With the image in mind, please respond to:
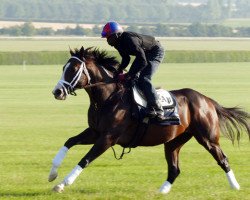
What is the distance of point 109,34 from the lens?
11891 mm

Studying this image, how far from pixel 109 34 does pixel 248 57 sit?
69111 mm

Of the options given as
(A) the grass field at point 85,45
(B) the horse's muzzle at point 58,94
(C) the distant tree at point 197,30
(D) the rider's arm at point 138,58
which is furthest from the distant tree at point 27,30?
(B) the horse's muzzle at point 58,94

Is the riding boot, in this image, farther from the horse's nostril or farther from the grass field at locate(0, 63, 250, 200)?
the horse's nostril

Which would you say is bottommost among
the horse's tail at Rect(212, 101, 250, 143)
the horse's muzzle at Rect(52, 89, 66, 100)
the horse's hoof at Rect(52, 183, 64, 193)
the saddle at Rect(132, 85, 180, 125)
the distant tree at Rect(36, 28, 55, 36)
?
the distant tree at Rect(36, 28, 55, 36)

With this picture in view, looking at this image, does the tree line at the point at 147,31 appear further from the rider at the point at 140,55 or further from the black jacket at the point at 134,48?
the black jacket at the point at 134,48

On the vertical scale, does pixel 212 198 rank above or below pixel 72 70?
below

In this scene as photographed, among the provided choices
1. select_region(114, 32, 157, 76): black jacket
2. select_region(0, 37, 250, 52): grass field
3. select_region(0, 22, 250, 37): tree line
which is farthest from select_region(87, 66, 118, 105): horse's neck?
select_region(0, 22, 250, 37): tree line

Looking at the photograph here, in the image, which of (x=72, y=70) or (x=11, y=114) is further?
(x=11, y=114)

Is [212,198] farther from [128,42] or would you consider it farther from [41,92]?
[41,92]

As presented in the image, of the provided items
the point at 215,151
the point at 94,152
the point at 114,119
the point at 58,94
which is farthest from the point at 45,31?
the point at 94,152

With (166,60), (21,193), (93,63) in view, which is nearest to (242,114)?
(93,63)

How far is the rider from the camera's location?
11.9m

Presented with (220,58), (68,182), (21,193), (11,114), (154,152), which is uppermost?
(68,182)

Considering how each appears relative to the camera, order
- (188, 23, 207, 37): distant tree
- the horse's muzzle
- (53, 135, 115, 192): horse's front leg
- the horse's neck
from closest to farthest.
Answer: (53, 135, 115, 192): horse's front leg < the horse's muzzle < the horse's neck < (188, 23, 207, 37): distant tree
